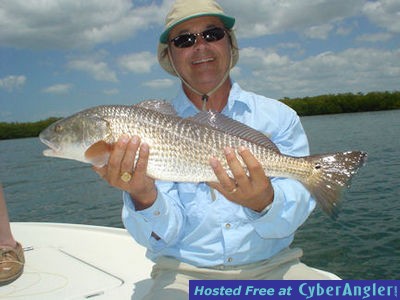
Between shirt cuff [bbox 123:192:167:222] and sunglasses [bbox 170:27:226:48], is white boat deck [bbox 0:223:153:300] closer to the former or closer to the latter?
shirt cuff [bbox 123:192:167:222]

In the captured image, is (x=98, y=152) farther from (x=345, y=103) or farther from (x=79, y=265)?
(x=345, y=103)

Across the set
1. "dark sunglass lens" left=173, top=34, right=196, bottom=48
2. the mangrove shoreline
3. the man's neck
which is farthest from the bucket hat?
the mangrove shoreline

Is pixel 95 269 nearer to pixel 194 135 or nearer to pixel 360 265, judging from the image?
pixel 194 135

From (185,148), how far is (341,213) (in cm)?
993

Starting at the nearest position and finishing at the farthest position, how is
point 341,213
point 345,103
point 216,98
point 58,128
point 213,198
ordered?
point 58,128 < point 213,198 < point 216,98 < point 341,213 < point 345,103

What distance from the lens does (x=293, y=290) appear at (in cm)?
307

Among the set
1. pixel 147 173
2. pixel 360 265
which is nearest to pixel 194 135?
pixel 147 173

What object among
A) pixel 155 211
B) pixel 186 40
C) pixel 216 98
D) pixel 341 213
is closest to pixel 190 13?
pixel 186 40

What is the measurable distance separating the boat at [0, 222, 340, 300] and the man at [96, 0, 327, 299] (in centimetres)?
78

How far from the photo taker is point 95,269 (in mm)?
4801

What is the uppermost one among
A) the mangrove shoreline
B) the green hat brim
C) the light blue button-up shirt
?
the mangrove shoreline

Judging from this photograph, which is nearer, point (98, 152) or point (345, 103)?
point (98, 152)

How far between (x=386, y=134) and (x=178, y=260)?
100 ft

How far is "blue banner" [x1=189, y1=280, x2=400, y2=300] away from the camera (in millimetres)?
2848
